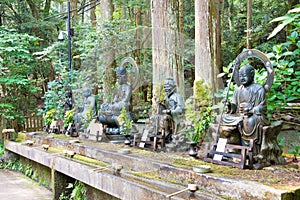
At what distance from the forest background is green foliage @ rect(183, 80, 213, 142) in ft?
0.86

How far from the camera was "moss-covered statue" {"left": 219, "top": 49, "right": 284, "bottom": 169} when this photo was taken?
11.9 feet

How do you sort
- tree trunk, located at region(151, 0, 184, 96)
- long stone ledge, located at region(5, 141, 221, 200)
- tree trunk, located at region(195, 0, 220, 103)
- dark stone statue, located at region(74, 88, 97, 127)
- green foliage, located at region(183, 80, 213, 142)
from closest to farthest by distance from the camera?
long stone ledge, located at region(5, 141, 221, 200)
green foliage, located at region(183, 80, 213, 142)
tree trunk, located at region(151, 0, 184, 96)
dark stone statue, located at region(74, 88, 97, 127)
tree trunk, located at region(195, 0, 220, 103)

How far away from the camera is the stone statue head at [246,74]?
13.3 feet

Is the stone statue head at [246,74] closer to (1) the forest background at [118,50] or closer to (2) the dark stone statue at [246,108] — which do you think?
(2) the dark stone statue at [246,108]

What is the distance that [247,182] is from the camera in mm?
2906

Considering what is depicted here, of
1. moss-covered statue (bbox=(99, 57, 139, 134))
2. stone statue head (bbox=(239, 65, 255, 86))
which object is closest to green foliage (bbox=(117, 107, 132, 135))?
moss-covered statue (bbox=(99, 57, 139, 134))

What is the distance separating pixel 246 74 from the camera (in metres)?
4.04

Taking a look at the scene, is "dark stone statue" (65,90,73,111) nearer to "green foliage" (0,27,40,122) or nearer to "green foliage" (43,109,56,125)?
"green foliage" (43,109,56,125)

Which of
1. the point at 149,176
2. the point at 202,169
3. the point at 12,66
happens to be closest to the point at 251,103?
the point at 202,169

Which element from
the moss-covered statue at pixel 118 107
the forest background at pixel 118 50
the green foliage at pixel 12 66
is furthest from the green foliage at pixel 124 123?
the green foliage at pixel 12 66

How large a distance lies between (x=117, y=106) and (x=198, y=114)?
1.97 metres

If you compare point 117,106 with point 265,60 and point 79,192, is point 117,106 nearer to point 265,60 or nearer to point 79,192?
point 79,192

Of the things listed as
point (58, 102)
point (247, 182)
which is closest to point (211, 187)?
point (247, 182)

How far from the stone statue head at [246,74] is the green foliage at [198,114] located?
1127 millimetres
